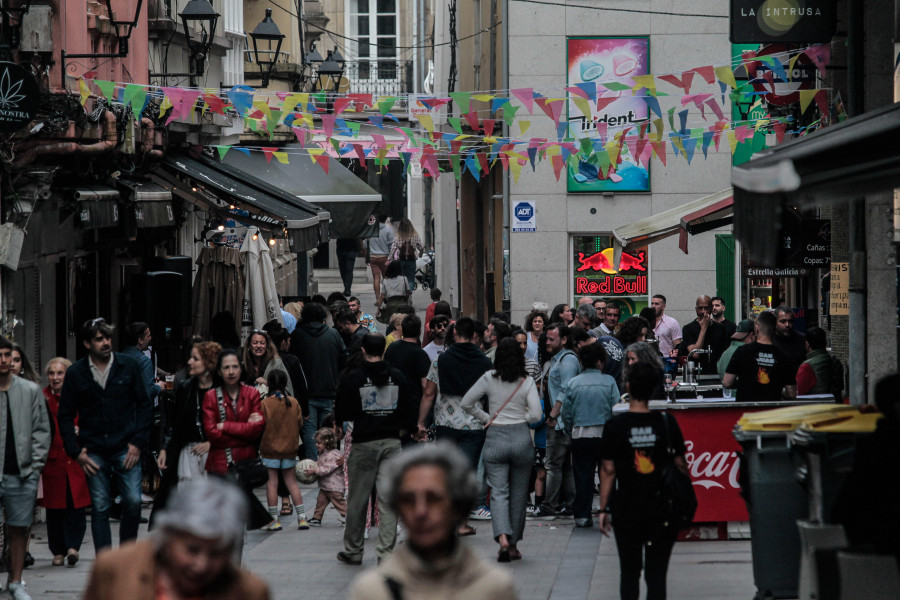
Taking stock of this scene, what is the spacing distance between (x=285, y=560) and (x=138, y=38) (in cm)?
872

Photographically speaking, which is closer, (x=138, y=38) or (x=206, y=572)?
(x=206, y=572)

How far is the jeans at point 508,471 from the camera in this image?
10633 millimetres

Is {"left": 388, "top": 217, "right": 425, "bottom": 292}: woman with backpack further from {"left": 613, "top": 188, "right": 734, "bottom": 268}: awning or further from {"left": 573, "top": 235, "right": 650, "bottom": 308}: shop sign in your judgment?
{"left": 613, "top": 188, "right": 734, "bottom": 268}: awning

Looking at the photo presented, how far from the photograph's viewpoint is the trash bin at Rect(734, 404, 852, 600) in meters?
8.00

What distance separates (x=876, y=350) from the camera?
11.5 meters

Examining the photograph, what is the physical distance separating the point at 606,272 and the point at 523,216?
1701 mm

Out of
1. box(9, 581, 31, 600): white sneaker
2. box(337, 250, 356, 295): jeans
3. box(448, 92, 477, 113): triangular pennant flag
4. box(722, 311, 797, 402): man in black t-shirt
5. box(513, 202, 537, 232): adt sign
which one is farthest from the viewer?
box(337, 250, 356, 295): jeans

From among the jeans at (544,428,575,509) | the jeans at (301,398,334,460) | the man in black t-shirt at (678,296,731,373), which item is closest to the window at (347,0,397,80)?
the man in black t-shirt at (678,296,731,373)

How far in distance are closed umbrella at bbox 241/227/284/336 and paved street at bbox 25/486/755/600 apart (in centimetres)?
548

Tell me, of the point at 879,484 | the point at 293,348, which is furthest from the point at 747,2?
the point at 879,484

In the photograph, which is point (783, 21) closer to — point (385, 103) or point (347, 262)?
point (385, 103)

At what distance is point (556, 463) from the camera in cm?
1296

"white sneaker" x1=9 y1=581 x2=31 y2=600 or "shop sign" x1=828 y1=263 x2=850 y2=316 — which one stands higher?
"shop sign" x1=828 y1=263 x2=850 y2=316

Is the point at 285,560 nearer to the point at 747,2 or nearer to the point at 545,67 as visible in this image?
the point at 747,2
